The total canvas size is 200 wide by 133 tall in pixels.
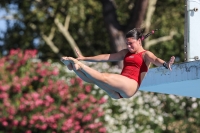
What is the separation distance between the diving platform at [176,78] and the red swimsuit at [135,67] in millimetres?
623

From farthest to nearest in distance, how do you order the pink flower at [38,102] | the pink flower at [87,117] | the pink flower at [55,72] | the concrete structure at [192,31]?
1. the pink flower at [55,72]
2. the pink flower at [87,117]
3. the pink flower at [38,102]
4. the concrete structure at [192,31]

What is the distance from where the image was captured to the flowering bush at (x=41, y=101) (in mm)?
15469

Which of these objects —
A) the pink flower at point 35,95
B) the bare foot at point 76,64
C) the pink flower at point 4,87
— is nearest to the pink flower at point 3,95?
the pink flower at point 4,87

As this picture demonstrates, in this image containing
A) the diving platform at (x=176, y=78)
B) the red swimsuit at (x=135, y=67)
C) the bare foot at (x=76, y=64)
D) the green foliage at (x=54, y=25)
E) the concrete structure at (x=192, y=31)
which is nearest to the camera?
the bare foot at (x=76, y=64)

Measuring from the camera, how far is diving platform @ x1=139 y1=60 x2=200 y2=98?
25.1 ft

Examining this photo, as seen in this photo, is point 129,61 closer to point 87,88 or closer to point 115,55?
point 115,55

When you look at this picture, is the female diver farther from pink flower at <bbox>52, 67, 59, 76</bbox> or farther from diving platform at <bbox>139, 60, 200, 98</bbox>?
pink flower at <bbox>52, 67, 59, 76</bbox>

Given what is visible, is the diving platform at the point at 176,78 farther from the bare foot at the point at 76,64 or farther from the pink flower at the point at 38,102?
the pink flower at the point at 38,102

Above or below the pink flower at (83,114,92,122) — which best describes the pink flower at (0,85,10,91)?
above

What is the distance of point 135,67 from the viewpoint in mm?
7277

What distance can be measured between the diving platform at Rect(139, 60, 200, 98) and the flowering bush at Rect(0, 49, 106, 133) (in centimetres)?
690

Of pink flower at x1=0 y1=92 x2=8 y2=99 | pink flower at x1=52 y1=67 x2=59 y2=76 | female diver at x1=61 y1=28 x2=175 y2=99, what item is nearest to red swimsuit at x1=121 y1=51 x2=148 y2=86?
female diver at x1=61 y1=28 x2=175 y2=99

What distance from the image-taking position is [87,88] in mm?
16219

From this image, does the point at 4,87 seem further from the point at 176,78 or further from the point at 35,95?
the point at 176,78
